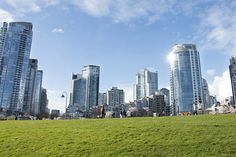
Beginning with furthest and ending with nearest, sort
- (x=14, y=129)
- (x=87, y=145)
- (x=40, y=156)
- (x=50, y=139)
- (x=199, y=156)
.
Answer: (x=14, y=129) → (x=50, y=139) → (x=87, y=145) → (x=40, y=156) → (x=199, y=156)

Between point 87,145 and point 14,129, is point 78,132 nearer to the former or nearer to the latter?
point 87,145

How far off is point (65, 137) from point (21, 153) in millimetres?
3674

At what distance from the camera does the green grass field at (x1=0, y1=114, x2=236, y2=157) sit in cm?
1877

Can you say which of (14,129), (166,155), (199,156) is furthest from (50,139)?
(199,156)

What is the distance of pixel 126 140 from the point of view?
21.0m

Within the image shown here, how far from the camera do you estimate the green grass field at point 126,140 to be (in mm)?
18766

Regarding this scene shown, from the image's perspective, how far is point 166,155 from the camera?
17844 millimetres

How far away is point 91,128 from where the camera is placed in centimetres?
2525

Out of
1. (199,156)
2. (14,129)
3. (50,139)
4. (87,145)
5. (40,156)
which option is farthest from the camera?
(14,129)

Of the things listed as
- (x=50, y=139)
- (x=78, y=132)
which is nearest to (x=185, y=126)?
(x=78, y=132)

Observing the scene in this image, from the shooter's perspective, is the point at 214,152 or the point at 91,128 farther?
the point at 91,128

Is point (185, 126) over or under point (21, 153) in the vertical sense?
over

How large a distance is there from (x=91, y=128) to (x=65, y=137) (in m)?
3.06

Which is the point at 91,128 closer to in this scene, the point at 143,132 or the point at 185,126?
the point at 143,132
